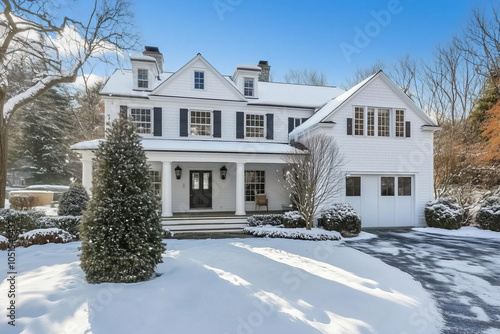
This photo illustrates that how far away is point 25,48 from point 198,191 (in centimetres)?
1021

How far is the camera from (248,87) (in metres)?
14.8

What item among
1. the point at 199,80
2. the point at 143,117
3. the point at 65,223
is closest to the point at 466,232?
the point at 199,80

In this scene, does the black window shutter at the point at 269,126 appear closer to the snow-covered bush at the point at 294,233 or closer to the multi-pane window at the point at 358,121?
the multi-pane window at the point at 358,121

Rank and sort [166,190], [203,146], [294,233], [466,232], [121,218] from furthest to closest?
[203,146] → [166,190] → [466,232] → [294,233] → [121,218]

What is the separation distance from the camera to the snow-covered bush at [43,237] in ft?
26.8

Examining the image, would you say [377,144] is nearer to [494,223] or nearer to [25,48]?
[494,223]

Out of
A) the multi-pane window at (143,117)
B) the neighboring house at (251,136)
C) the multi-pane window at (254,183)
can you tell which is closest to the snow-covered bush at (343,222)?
the neighboring house at (251,136)

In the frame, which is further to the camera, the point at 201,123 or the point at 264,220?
the point at 201,123

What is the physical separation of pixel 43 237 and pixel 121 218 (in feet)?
19.5

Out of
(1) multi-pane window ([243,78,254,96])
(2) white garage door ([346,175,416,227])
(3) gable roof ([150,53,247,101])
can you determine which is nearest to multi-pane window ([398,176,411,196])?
(2) white garage door ([346,175,416,227])

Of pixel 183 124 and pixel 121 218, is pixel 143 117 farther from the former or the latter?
pixel 121 218

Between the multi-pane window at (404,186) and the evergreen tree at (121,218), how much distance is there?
440 inches

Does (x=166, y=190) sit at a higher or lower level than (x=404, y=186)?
lower

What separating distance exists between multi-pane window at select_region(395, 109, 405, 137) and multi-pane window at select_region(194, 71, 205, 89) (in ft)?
31.2
